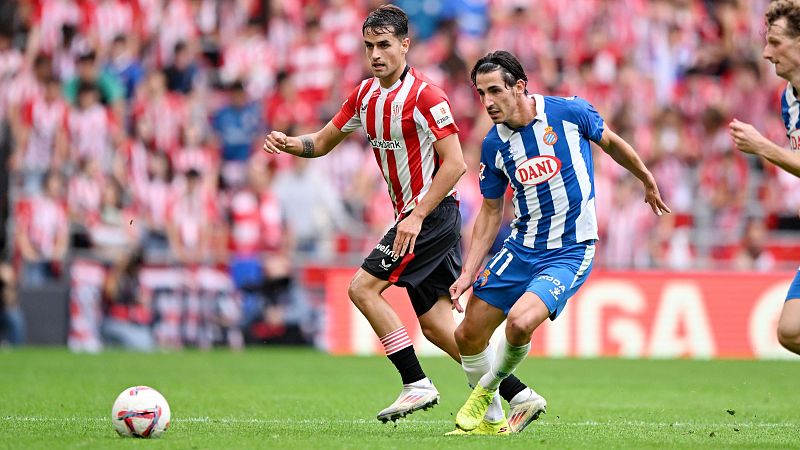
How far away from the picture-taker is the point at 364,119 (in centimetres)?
866

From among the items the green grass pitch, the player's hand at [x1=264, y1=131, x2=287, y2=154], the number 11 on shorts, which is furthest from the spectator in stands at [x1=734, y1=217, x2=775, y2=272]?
the player's hand at [x1=264, y1=131, x2=287, y2=154]

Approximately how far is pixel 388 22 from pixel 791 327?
328 centimetres

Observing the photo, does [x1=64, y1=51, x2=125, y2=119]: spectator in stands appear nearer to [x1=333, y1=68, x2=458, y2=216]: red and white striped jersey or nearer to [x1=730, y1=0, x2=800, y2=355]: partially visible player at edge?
[x1=333, y1=68, x2=458, y2=216]: red and white striped jersey

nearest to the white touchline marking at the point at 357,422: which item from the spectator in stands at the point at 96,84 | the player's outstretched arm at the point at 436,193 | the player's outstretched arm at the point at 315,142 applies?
the player's outstretched arm at the point at 436,193

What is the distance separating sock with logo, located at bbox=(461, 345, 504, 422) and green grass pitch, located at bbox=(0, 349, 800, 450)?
24 centimetres

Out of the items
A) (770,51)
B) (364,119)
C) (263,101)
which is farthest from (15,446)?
(263,101)

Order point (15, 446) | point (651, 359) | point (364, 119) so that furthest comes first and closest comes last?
point (651, 359) → point (364, 119) → point (15, 446)

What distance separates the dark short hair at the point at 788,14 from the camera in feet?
23.7

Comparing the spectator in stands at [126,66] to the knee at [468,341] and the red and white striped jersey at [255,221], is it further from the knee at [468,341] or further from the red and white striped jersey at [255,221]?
the knee at [468,341]

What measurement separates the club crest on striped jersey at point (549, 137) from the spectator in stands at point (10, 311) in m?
11.5

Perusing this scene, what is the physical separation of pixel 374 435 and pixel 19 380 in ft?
18.1

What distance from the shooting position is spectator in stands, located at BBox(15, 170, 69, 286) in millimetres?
17822

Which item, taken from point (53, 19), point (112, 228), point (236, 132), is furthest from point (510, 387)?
point (53, 19)

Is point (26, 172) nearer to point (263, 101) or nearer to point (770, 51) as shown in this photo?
point (263, 101)
